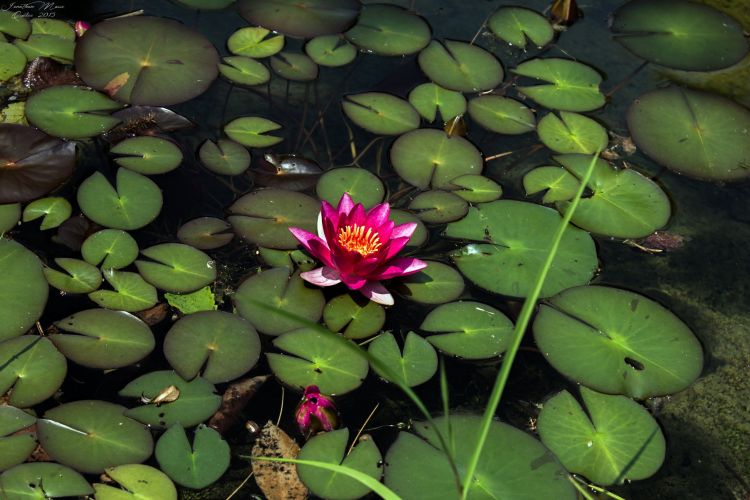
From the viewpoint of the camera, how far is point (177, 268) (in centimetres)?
312

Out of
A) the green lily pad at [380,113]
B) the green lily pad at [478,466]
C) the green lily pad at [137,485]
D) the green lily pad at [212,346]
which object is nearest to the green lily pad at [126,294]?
the green lily pad at [212,346]

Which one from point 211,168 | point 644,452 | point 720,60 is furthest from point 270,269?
point 720,60

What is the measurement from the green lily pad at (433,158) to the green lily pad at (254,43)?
962mm

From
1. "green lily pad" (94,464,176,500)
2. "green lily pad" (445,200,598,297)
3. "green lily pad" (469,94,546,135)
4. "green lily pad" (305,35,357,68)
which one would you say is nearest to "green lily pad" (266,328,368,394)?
"green lily pad" (94,464,176,500)

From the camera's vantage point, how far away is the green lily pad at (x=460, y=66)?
13.5 feet

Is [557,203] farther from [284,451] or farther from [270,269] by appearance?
[284,451]

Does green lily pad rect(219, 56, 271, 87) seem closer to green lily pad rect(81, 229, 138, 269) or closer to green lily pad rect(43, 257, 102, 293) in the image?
green lily pad rect(81, 229, 138, 269)

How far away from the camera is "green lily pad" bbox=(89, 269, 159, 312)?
296cm

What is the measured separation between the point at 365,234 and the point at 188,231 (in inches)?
30.8

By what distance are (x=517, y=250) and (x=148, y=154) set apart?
1.74 m

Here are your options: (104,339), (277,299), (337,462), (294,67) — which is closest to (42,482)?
(104,339)

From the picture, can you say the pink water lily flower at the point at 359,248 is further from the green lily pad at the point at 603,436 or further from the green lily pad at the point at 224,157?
the green lily pad at the point at 603,436

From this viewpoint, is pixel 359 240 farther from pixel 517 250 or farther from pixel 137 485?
pixel 137 485

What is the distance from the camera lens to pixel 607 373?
293 cm
